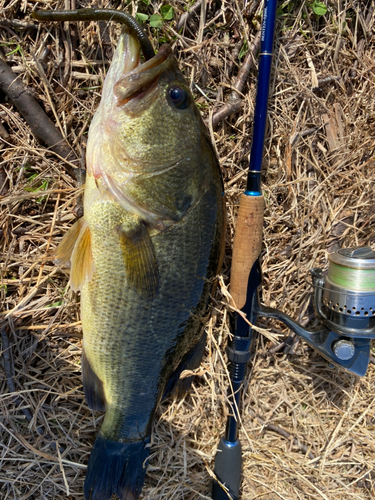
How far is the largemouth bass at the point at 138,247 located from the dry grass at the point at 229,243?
30 cm

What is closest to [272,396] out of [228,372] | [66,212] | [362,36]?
[228,372]

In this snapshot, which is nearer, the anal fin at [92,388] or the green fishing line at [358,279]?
the anal fin at [92,388]

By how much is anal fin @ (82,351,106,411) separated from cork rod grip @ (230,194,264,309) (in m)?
0.78

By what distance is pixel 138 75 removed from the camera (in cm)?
122

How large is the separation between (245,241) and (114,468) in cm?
128

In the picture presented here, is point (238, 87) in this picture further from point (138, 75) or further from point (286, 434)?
point (286, 434)

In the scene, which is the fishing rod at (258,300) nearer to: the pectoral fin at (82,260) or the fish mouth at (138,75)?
the fish mouth at (138,75)

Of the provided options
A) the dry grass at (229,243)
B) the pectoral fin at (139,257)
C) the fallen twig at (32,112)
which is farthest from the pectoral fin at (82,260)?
the fallen twig at (32,112)

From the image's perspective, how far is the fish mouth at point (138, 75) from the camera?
1225 millimetres

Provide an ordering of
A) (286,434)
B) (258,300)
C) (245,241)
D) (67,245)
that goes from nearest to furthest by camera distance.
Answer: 1. (67,245)
2. (245,241)
3. (258,300)
4. (286,434)

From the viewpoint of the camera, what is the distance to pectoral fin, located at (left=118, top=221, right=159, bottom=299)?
1333mm

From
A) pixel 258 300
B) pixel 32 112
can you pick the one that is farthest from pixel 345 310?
pixel 32 112

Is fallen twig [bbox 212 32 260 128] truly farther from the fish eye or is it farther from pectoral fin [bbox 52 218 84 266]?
pectoral fin [bbox 52 218 84 266]

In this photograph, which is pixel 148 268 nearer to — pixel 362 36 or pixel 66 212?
pixel 66 212
